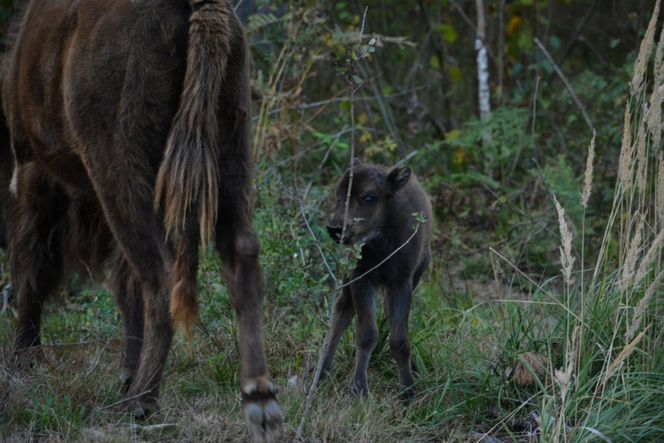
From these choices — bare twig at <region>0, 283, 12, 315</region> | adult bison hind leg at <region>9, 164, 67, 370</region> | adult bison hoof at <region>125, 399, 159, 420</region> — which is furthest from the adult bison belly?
bare twig at <region>0, 283, 12, 315</region>

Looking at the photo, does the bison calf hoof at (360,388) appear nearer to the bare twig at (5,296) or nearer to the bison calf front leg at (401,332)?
the bison calf front leg at (401,332)

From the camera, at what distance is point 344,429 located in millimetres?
4715

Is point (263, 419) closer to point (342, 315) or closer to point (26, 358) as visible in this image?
point (342, 315)

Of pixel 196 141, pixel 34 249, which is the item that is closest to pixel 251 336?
pixel 196 141

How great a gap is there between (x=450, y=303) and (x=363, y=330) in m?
1.64

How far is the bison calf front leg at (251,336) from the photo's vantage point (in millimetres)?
4324

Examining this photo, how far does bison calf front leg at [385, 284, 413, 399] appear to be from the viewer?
17.8 feet

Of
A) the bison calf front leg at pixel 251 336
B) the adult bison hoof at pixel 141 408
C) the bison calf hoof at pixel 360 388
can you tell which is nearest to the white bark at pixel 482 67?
the bison calf hoof at pixel 360 388

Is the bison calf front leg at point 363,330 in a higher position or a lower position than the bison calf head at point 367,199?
lower

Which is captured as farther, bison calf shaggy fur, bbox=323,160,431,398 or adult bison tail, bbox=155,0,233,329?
bison calf shaggy fur, bbox=323,160,431,398

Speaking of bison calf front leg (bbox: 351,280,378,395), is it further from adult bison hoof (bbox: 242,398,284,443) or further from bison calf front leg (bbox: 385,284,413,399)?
adult bison hoof (bbox: 242,398,284,443)

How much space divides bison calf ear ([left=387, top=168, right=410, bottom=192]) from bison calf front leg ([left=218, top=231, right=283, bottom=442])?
1312mm

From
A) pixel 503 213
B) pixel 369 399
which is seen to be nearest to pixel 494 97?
pixel 503 213

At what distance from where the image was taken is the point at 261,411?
434 centimetres
